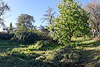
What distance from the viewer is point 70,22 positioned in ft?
37.3

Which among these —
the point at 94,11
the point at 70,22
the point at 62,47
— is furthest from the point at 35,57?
the point at 94,11

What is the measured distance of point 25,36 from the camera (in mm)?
16422

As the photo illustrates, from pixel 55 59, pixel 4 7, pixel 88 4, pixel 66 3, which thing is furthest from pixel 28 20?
pixel 55 59

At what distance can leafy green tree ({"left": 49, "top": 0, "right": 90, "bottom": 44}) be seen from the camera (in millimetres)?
11426

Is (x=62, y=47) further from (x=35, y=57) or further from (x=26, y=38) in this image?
(x=26, y=38)

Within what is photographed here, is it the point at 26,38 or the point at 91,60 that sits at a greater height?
the point at 26,38

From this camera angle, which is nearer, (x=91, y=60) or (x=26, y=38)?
(x=91, y=60)

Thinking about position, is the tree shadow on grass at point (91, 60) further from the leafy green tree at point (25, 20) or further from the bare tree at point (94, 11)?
the leafy green tree at point (25, 20)

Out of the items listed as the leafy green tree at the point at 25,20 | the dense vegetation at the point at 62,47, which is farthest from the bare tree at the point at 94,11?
the leafy green tree at the point at 25,20

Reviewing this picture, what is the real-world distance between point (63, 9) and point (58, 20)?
134 cm

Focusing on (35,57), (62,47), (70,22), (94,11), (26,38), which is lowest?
(35,57)

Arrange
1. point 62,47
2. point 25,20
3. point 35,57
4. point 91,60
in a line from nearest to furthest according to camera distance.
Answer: point 91,60
point 35,57
point 62,47
point 25,20

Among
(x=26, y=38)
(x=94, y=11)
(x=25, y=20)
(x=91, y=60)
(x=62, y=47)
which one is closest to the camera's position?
(x=91, y=60)

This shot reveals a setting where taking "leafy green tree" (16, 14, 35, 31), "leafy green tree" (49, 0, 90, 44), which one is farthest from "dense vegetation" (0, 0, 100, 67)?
"leafy green tree" (16, 14, 35, 31)
